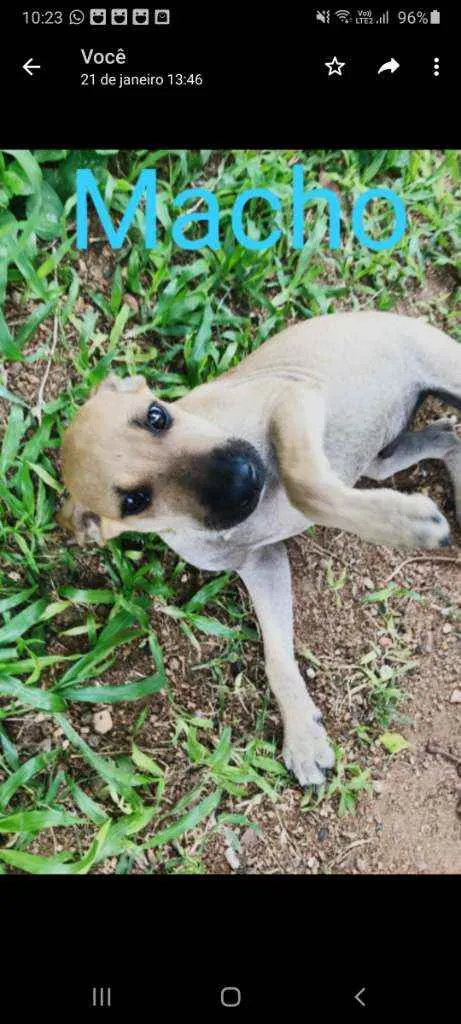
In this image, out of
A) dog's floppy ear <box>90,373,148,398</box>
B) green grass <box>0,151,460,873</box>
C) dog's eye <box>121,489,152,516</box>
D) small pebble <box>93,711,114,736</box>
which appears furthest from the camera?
small pebble <box>93,711,114,736</box>

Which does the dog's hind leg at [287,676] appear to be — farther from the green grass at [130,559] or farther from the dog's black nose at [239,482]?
the dog's black nose at [239,482]

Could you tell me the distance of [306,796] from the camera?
13.5 feet

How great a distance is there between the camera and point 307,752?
4094 millimetres

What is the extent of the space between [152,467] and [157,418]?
189 mm

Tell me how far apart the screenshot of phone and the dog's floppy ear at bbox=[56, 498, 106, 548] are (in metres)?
0.01

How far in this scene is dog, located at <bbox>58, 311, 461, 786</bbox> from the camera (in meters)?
3.04

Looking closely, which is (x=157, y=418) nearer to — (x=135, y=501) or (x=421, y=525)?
(x=135, y=501)
